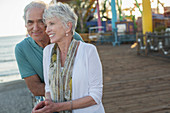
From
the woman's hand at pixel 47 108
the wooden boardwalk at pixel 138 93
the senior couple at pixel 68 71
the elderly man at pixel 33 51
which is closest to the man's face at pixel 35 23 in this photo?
the elderly man at pixel 33 51

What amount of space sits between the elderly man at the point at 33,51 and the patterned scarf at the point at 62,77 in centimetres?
31

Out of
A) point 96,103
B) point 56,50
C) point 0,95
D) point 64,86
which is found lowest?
point 0,95

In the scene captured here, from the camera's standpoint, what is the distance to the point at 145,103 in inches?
132

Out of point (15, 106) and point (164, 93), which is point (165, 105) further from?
point (15, 106)

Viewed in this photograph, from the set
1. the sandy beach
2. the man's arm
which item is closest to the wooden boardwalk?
the sandy beach

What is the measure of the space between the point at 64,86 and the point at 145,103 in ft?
7.65

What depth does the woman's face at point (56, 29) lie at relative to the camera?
1.41 m

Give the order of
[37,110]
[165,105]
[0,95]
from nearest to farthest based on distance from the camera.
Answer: [37,110], [165,105], [0,95]

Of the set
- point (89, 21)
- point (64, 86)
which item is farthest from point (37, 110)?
point (89, 21)

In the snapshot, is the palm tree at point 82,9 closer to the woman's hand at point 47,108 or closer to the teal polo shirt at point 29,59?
the teal polo shirt at point 29,59

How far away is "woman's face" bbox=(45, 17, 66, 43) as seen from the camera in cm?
141

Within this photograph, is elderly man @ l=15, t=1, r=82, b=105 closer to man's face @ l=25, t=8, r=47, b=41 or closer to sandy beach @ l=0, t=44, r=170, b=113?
man's face @ l=25, t=8, r=47, b=41

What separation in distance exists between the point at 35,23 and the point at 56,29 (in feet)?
1.22

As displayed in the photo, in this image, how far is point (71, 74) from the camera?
140 centimetres
